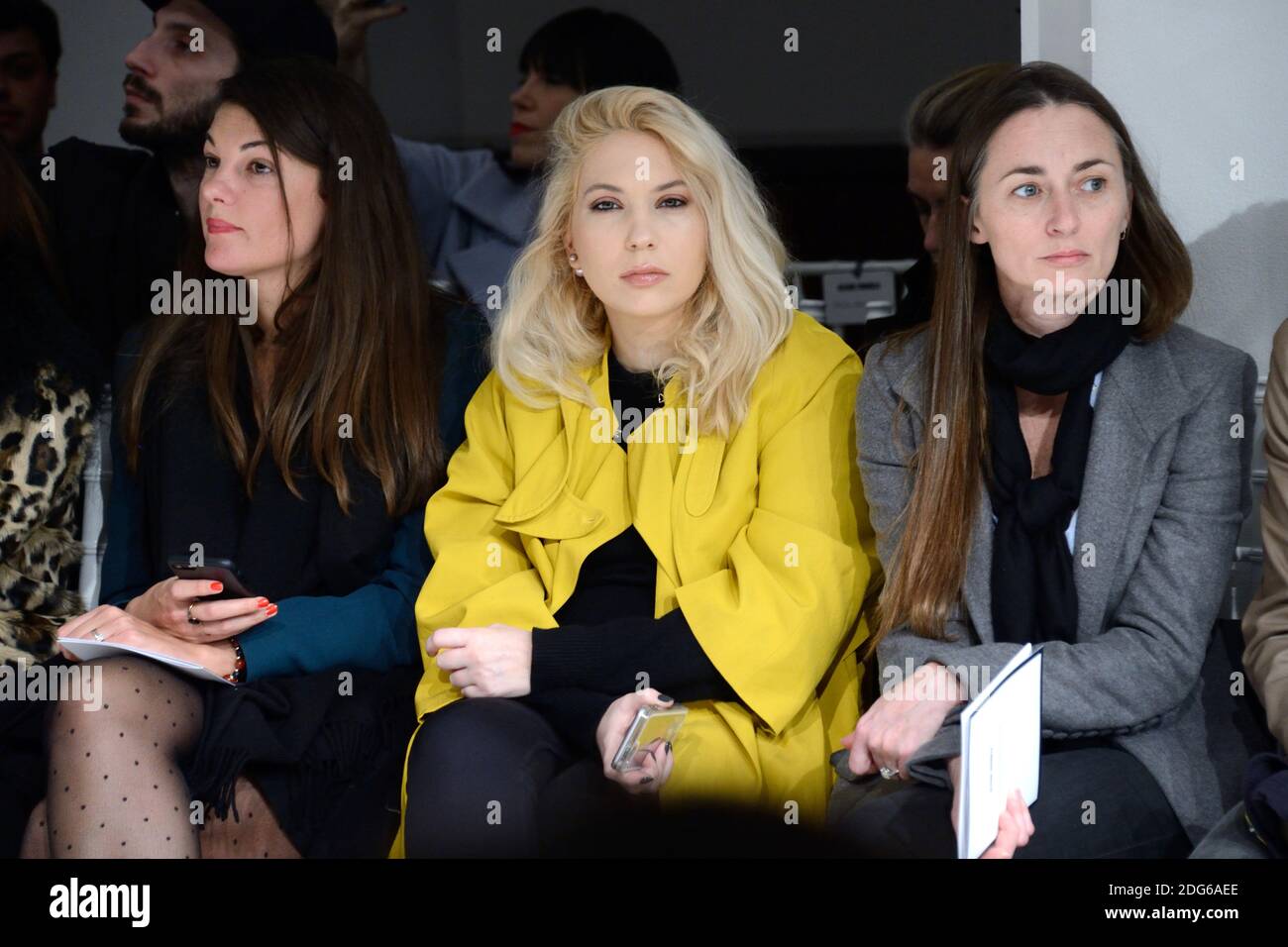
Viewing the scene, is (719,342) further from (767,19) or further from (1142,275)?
(767,19)

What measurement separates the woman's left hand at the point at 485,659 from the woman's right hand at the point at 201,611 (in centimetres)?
34

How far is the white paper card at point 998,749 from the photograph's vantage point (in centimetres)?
216

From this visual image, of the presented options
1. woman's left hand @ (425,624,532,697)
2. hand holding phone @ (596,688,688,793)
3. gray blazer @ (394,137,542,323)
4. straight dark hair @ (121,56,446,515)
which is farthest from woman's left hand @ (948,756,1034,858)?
gray blazer @ (394,137,542,323)

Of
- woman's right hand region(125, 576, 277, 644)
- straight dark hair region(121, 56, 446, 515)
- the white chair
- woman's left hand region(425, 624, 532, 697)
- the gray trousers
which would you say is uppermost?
straight dark hair region(121, 56, 446, 515)

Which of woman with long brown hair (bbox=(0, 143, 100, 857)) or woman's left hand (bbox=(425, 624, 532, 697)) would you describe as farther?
woman with long brown hair (bbox=(0, 143, 100, 857))

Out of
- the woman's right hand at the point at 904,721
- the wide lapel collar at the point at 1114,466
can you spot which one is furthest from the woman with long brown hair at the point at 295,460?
the wide lapel collar at the point at 1114,466

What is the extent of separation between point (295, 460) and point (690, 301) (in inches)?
31.8

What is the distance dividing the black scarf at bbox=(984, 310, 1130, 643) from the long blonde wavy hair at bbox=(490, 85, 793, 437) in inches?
18.0

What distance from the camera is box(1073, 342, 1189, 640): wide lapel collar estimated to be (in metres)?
2.57

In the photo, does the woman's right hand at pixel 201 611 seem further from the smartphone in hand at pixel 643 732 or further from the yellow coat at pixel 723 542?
the smartphone in hand at pixel 643 732

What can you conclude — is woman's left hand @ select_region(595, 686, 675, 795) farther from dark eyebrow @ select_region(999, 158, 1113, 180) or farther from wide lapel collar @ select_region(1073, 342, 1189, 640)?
dark eyebrow @ select_region(999, 158, 1113, 180)

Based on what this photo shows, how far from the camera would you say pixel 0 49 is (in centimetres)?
355

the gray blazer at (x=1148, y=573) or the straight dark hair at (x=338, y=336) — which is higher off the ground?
the straight dark hair at (x=338, y=336)
